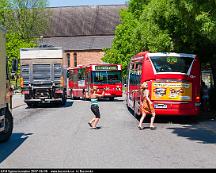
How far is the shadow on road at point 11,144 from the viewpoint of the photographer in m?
11.4

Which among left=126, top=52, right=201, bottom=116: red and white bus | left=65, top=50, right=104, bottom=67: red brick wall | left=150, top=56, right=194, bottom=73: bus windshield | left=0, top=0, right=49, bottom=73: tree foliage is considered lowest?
left=126, top=52, right=201, bottom=116: red and white bus

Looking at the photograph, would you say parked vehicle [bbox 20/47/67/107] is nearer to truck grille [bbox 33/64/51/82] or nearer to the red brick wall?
truck grille [bbox 33/64/51/82]

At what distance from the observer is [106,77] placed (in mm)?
39562

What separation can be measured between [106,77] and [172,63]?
1972cm

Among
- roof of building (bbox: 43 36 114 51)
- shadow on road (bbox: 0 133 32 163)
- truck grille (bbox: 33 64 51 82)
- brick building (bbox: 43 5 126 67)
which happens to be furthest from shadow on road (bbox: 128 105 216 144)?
brick building (bbox: 43 5 126 67)

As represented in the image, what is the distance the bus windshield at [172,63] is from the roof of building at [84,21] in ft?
279

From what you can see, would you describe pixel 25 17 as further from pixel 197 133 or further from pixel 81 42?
pixel 197 133

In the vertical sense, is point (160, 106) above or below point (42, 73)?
below

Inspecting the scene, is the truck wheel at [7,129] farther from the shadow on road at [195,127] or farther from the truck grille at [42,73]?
the truck grille at [42,73]

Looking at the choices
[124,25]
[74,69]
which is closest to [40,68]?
[74,69]

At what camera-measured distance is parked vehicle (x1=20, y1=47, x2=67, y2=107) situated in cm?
2988

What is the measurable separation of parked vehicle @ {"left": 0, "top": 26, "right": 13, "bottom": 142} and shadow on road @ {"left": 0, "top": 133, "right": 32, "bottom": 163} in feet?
1.07

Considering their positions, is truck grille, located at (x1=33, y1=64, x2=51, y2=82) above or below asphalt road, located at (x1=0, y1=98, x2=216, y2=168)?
above

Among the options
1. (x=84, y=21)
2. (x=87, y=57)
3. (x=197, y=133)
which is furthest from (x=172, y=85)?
(x=84, y=21)
